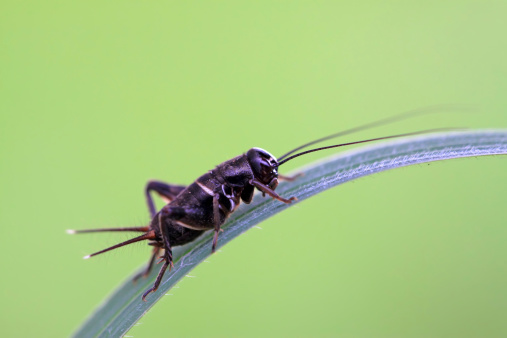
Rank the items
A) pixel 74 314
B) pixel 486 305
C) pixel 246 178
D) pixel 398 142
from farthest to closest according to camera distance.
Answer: pixel 74 314
pixel 486 305
pixel 246 178
pixel 398 142

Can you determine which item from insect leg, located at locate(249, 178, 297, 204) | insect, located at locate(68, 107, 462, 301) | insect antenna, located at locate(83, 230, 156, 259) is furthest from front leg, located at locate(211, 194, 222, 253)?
insect antenna, located at locate(83, 230, 156, 259)

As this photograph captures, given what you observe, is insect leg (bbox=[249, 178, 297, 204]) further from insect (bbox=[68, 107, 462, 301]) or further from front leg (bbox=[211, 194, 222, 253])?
front leg (bbox=[211, 194, 222, 253])

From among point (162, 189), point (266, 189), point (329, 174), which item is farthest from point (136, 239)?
point (329, 174)

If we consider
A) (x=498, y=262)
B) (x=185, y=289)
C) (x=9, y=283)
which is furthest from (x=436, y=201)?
(x=9, y=283)

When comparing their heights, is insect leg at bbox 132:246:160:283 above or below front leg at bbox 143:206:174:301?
below

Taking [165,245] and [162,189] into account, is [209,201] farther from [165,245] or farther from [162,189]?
[162,189]

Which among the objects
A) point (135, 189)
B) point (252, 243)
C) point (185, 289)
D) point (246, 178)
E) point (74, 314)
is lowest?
point (74, 314)

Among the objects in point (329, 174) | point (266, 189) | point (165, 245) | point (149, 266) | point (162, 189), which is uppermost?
point (329, 174)

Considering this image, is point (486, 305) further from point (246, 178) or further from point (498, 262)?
point (246, 178)
